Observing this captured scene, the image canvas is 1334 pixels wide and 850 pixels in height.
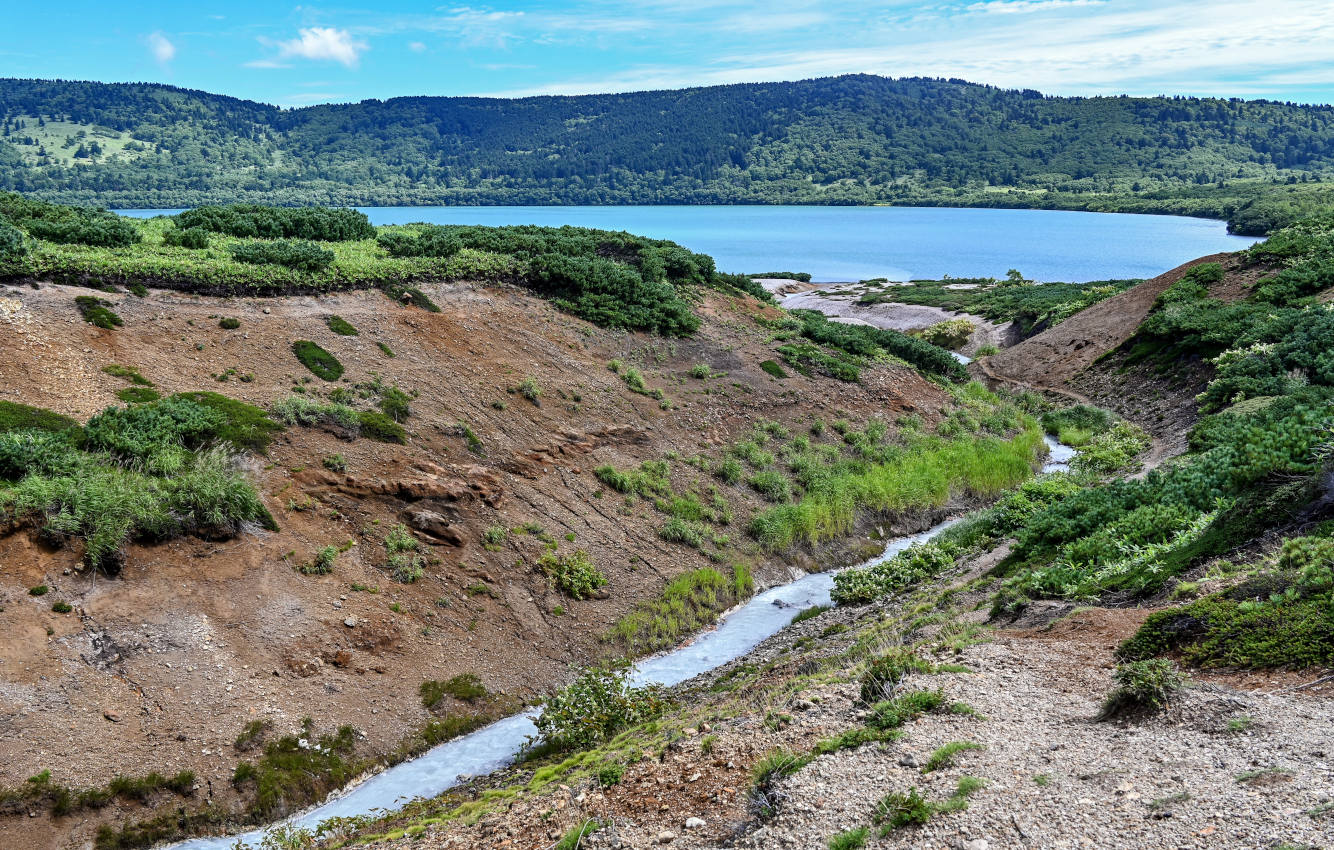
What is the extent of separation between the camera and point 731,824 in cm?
977

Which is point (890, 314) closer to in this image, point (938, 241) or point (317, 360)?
point (317, 360)

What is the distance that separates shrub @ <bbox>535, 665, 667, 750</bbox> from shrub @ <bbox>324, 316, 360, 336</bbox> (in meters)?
14.4

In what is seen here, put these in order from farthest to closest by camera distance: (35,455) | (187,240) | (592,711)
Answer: (187,240), (35,455), (592,711)

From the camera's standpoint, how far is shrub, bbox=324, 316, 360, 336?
2592 cm

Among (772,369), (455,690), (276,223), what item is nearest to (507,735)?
(455,690)

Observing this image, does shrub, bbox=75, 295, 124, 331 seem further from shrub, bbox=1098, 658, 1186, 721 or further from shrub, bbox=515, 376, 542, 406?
Result: shrub, bbox=1098, 658, 1186, 721

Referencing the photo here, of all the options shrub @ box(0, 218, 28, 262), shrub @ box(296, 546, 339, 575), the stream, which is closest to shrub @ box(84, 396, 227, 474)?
shrub @ box(296, 546, 339, 575)

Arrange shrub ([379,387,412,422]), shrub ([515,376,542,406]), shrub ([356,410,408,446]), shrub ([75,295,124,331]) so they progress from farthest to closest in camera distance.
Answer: shrub ([515,376,542,406])
shrub ([379,387,412,422])
shrub ([356,410,408,446])
shrub ([75,295,124,331])

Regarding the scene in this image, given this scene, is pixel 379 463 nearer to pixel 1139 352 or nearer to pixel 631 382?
pixel 631 382

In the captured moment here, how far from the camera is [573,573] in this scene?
840 inches

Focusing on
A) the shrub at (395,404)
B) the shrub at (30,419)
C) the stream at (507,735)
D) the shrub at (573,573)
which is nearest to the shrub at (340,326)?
the shrub at (395,404)

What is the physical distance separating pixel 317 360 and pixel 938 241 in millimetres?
135692

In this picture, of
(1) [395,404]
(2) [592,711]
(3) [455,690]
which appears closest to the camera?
(2) [592,711]

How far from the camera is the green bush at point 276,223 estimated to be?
104 ft
